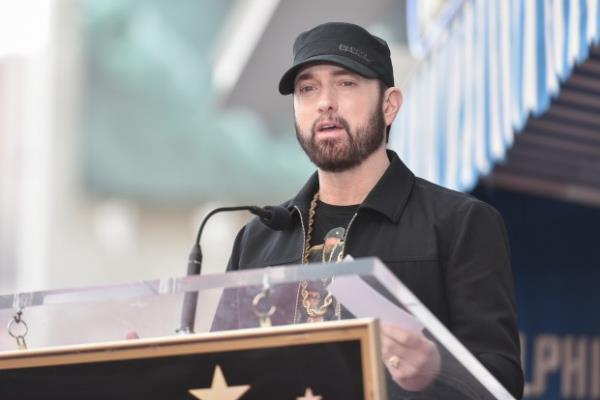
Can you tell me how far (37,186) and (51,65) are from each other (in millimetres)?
2055

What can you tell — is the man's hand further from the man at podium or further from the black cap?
the black cap

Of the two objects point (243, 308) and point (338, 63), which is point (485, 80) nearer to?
point (338, 63)

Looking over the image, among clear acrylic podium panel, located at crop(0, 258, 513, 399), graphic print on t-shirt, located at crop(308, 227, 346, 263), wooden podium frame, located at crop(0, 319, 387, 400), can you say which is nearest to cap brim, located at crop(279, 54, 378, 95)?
graphic print on t-shirt, located at crop(308, 227, 346, 263)

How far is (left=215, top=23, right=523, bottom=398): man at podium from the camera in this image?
7.55 feet

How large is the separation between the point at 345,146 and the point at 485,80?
2.29 metres

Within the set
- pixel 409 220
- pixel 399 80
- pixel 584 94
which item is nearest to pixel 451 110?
pixel 584 94

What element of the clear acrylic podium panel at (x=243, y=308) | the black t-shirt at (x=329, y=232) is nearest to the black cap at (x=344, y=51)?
the black t-shirt at (x=329, y=232)

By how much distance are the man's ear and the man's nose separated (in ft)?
0.50

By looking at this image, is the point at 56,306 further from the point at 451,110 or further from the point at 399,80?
the point at 399,80

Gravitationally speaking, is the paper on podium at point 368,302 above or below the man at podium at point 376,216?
below

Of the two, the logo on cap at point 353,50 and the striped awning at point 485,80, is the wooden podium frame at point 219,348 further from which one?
the striped awning at point 485,80

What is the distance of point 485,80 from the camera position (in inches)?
185

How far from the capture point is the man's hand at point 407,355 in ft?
6.17

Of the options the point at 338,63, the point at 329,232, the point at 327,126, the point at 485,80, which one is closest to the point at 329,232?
the point at 329,232
